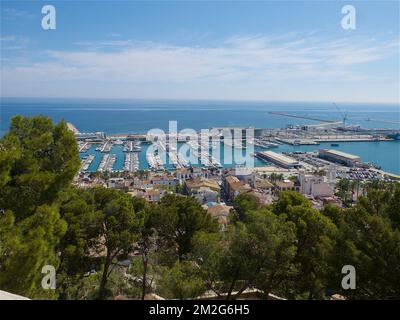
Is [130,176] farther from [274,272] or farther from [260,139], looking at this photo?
[260,139]

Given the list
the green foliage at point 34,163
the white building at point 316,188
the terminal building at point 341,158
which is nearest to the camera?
the green foliage at point 34,163

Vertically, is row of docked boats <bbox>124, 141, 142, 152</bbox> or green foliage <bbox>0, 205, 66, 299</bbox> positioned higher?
green foliage <bbox>0, 205, 66, 299</bbox>

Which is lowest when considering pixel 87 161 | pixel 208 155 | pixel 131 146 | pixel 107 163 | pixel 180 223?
pixel 107 163

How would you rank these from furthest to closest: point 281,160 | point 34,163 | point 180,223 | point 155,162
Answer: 1. point 281,160
2. point 155,162
3. point 180,223
4. point 34,163

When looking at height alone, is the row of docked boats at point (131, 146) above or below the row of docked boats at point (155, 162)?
above

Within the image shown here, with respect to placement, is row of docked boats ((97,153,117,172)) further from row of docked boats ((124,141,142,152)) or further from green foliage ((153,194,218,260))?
green foliage ((153,194,218,260))

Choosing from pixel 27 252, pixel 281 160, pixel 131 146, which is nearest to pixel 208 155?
pixel 281 160

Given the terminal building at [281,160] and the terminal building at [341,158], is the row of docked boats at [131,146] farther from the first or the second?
the terminal building at [341,158]

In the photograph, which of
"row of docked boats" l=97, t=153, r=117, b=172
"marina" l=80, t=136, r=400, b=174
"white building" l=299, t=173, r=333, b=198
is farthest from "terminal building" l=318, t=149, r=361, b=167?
"row of docked boats" l=97, t=153, r=117, b=172

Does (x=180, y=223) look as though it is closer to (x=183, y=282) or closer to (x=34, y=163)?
(x=183, y=282)

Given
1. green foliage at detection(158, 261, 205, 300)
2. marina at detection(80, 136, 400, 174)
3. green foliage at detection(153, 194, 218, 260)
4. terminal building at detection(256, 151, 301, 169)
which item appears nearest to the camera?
green foliage at detection(158, 261, 205, 300)

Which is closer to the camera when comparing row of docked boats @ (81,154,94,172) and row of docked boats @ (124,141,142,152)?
row of docked boats @ (81,154,94,172)

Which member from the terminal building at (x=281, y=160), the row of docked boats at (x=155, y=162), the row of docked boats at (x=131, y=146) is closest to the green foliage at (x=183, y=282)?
the row of docked boats at (x=155, y=162)
